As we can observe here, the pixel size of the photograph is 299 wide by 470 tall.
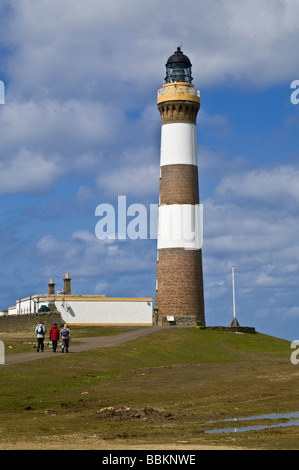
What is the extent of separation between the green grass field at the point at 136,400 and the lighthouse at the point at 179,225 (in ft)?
59.3

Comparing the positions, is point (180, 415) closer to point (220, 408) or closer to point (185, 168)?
point (220, 408)

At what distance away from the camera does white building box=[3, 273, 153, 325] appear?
74.9 meters

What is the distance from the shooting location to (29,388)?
36.8 metres

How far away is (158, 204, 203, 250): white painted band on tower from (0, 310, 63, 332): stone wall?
1099 cm

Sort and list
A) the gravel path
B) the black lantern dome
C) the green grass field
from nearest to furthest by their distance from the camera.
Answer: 1. the green grass field
2. the gravel path
3. the black lantern dome

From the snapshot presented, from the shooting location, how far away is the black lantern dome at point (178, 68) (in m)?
80.1

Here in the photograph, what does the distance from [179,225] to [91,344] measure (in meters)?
21.4

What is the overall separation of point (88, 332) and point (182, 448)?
4415 cm

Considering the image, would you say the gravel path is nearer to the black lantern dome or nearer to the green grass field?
the green grass field

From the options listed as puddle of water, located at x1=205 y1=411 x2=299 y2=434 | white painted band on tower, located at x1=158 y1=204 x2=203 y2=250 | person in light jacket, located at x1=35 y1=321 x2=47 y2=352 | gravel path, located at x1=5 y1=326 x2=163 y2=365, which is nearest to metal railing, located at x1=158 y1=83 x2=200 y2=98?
white painted band on tower, located at x1=158 y1=204 x2=203 y2=250

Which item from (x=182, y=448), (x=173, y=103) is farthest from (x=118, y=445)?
(x=173, y=103)

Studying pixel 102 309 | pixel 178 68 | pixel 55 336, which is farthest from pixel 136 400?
pixel 178 68

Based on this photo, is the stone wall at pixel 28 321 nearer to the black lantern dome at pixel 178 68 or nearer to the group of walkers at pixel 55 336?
the group of walkers at pixel 55 336

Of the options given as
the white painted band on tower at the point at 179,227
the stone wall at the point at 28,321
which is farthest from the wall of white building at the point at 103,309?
the white painted band on tower at the point at 179,227
